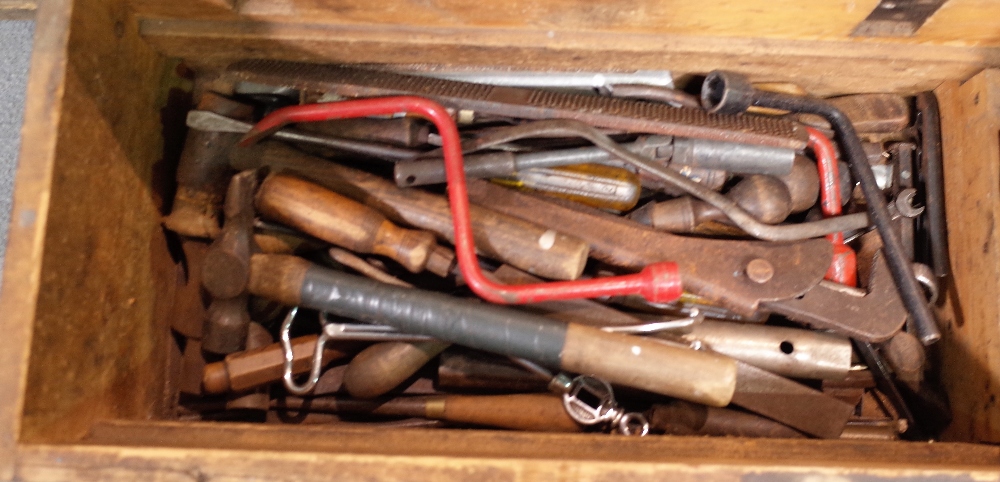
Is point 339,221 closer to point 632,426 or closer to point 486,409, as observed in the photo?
point 486,409

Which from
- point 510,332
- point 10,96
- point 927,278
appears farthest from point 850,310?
point 10,96

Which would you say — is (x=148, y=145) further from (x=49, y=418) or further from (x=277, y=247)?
(x=49, y=418)

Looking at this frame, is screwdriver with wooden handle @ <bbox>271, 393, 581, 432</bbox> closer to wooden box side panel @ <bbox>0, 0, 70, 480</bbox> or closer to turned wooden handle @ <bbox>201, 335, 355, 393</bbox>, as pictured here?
turned wooden handle @ <bbox>201, 335, 355, 393</bbox>

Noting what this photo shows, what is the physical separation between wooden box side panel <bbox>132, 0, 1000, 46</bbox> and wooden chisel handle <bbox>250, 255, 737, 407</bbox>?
382 millimetres

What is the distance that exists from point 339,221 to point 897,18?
0.90m

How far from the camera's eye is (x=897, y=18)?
90 cm

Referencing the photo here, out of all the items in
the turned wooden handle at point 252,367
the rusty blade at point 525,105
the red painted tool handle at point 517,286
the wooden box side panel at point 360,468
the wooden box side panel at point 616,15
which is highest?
the wooden box side panel at point 616,15

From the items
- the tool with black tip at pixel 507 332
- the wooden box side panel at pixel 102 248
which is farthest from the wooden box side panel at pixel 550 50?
the tool with black tip at pixel 507 332

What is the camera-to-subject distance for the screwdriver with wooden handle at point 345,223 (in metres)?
0.88

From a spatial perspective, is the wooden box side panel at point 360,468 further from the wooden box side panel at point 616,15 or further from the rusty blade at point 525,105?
the wooden box side panel at point 616,15

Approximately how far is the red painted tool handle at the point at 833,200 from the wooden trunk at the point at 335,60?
→ 13cm

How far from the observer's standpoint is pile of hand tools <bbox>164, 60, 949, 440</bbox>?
2.88ft

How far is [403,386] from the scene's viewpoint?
40.1 inches

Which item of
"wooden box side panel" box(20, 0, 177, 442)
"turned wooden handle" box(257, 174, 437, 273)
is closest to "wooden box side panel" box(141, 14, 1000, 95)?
"wooden box side panel" box(20, 0, 177, 442)
